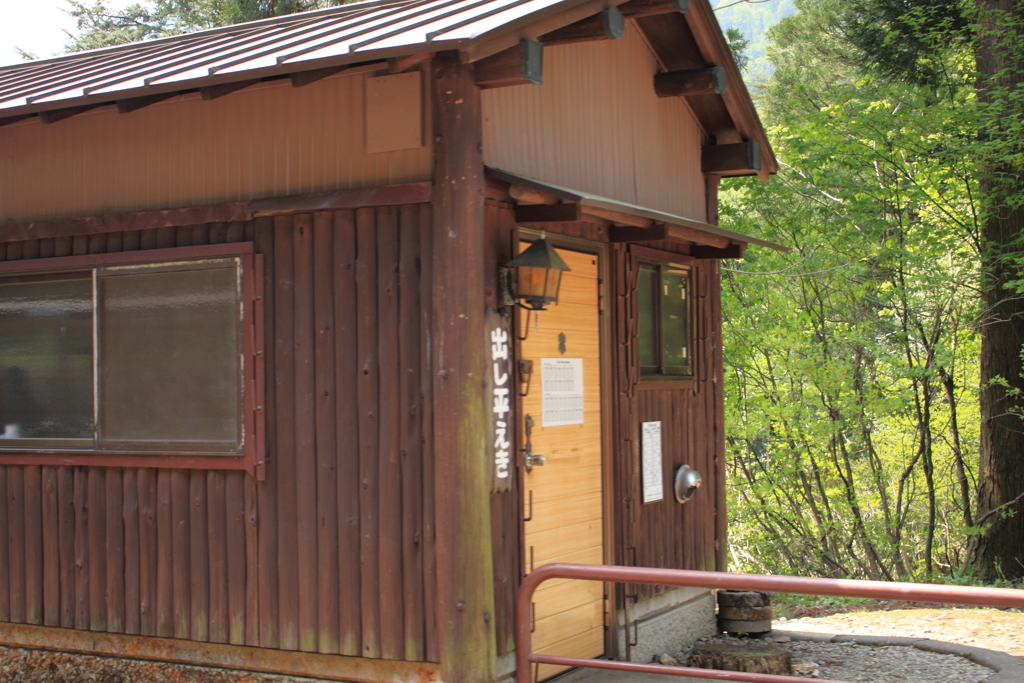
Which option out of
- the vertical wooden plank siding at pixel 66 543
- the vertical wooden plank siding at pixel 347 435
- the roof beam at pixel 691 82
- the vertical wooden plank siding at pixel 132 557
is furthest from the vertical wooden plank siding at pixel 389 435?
the roof beam at pixel 691 82

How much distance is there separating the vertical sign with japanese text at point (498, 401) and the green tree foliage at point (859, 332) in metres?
9.02

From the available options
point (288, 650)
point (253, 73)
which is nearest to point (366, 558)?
point (288, 650)

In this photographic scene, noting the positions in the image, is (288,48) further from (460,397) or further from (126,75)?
(460,397)

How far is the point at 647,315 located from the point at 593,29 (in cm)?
240

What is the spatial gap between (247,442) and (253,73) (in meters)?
2.02

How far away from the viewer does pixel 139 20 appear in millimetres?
22250

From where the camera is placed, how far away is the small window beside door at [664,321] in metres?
7.29

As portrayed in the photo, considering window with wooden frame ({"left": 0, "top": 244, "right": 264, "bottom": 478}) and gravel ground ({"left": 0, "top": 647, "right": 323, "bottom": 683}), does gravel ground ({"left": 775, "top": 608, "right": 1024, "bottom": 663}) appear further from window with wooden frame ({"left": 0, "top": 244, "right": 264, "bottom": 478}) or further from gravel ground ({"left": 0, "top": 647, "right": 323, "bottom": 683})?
window with wooden frame ({"left": 0, "top": 244, "right": 264, "bottom": 478})

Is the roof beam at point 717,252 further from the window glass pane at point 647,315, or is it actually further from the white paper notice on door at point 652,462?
the white paper notice on door at point 652,462

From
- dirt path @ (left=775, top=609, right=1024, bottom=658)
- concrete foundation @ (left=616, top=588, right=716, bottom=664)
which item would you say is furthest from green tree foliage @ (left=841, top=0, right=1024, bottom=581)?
concrete foundation @ (left=616, top=588, right=716, bottom=664)

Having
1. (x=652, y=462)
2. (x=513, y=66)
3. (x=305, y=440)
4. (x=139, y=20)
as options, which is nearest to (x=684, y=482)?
(x=652, y=462)

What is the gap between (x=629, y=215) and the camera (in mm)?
5816

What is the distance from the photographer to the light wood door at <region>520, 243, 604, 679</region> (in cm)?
584

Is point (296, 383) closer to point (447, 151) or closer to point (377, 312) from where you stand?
point (377, 312)
